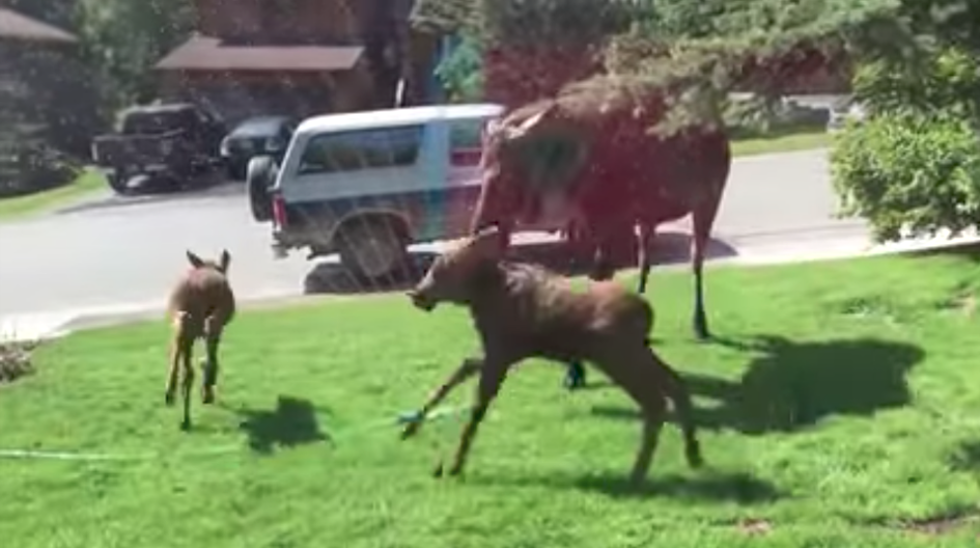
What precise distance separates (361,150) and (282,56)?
1.42 metres

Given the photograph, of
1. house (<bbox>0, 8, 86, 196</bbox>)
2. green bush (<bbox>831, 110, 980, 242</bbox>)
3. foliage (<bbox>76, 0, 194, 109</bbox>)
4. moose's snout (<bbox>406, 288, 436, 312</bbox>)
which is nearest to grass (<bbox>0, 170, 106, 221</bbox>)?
house (<bbox>0, 8, 86, 196</bbox>)

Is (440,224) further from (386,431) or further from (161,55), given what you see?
(386,431)

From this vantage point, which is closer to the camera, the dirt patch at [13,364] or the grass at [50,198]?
the dirt patch at [13,364]

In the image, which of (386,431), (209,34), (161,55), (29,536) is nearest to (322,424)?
(386,431)

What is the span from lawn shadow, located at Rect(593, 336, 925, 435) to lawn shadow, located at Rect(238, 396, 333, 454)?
1354 millimetres

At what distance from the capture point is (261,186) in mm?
16438

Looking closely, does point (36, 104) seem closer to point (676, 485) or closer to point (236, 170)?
point (236, 170)

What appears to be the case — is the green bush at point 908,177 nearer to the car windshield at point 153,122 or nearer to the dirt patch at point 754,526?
the dirt patch at point 754,526

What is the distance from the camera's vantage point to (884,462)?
650 centimetres

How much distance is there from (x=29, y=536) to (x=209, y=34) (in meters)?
8.75

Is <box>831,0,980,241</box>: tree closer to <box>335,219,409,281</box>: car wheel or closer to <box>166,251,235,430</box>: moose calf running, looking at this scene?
<box>166,251,235,430</box>: moose calf running

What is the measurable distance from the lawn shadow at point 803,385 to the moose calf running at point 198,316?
202 cm

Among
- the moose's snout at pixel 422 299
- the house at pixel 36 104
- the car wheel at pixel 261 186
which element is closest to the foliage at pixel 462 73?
the car wheel at pixel 261 186

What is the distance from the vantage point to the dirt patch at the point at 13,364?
975 cm
